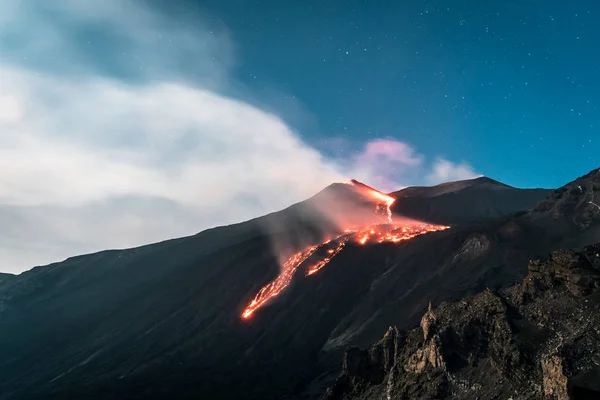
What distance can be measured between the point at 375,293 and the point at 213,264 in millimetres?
74235

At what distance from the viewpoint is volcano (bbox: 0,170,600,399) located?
102625 millimetres

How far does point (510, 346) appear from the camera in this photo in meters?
33.2

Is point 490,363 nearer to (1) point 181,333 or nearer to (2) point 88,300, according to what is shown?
(1) point 181,333

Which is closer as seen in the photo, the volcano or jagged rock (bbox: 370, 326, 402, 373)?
jagged rock (bbox: 370, 326, 402, 373)

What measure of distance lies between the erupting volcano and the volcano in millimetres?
544

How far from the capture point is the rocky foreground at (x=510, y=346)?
2788 cm

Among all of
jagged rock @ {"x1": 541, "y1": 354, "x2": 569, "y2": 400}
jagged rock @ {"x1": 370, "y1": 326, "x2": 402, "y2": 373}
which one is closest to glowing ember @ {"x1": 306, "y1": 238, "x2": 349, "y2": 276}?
jagged rock @ {"x1": 370, "y1": 326, "x2": 402, "y2": 373}

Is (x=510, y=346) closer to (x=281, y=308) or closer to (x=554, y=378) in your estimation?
(x=554, y=378)

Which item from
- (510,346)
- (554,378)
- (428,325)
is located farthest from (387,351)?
(554,378)

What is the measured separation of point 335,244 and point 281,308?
1429 inches

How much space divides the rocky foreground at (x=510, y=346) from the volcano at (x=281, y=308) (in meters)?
40.8

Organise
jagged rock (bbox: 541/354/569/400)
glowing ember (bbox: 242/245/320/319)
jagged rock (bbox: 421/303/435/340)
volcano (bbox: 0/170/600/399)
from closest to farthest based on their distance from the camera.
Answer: jagged rock (bbox: 541/354/569/400) → jagged rock (bbox: 421/303/435/340) → volcano (bbox: 0/170/600/399) → glowing ember (bbox: 242/245/320/319)

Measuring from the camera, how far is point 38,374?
13975 centimetres

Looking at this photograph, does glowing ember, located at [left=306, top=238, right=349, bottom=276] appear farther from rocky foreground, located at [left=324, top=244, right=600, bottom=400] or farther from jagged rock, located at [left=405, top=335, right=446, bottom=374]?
jagged rock, located at [left=405, top=335, right=446, bottom=374]
